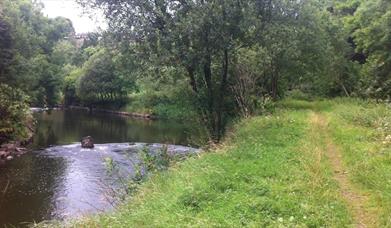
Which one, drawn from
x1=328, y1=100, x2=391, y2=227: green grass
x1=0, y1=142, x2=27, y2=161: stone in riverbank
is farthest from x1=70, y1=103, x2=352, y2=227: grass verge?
x1=0, y1=142, x2=27, y2=161: stone in riverbank

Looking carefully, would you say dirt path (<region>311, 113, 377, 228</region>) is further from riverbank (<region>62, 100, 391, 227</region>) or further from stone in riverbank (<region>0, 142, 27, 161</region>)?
stone in riverbank (<region>0, 142, 27, 161</region>)

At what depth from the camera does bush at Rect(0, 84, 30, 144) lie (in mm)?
32062

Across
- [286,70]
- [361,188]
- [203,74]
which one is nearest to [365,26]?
[286,70]

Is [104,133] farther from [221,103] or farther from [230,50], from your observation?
[230,50]

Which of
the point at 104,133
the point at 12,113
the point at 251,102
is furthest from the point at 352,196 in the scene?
the point at 104,133

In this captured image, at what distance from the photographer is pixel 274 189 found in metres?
9.59

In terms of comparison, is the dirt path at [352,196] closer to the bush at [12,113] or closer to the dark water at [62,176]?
the dark water at [62,176]

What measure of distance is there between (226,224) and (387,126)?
10.5 metres

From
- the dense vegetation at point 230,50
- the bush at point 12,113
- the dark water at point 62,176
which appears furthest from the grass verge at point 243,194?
the bush at point 12,113

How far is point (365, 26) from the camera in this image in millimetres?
34062

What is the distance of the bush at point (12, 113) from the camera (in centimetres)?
3206

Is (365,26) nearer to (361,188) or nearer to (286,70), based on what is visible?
(286,70)

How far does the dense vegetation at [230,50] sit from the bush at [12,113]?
1.94 m

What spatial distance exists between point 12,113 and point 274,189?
27.9m
